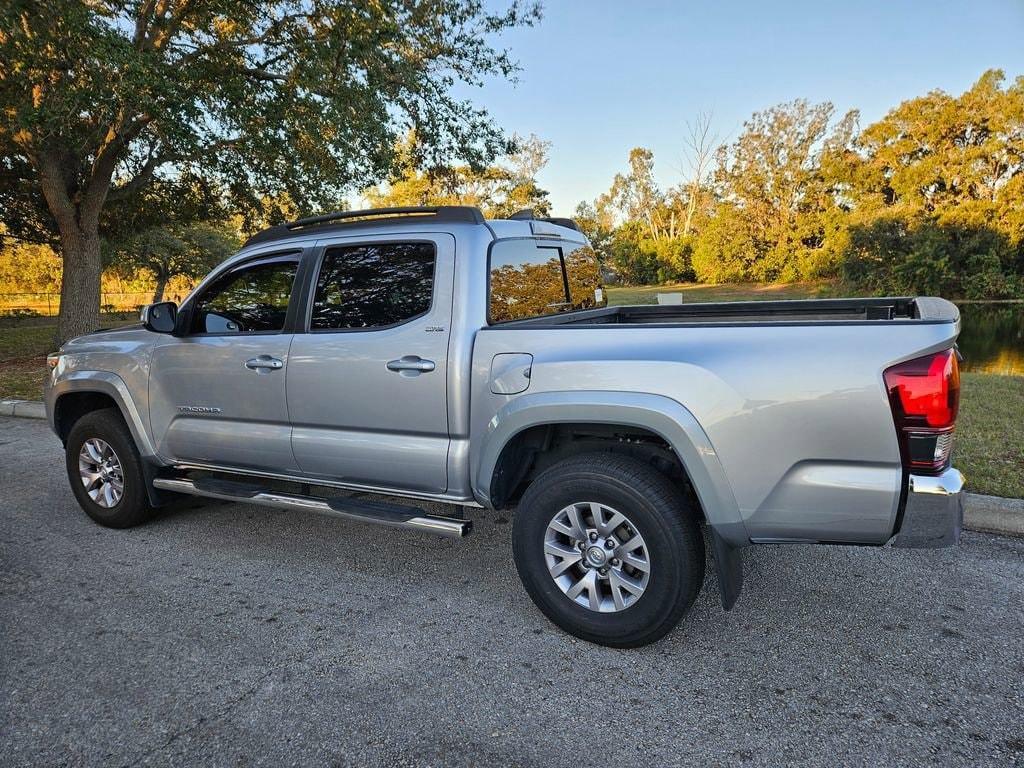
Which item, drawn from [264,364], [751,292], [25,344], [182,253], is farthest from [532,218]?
[182,253]

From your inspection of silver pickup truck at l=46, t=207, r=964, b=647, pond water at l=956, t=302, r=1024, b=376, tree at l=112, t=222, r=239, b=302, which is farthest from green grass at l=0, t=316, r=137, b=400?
pond water at l=956, t=302, r=1024, b=376

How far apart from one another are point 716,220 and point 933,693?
45352mm

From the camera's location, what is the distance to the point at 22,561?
12.8 ft

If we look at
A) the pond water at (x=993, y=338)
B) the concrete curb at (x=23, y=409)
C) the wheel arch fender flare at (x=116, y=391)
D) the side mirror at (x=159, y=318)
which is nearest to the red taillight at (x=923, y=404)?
the side mirror at (x=159, y=318)

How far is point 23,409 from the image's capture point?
8719 millimetres

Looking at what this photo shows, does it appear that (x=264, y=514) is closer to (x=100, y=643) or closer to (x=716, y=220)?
(x=100, y=643)

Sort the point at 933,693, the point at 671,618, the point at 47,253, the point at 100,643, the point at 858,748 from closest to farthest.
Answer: the point at 858,748 → the point at 933,693 → the point at 671,618 → the point at 100,643 → the point at 47,253

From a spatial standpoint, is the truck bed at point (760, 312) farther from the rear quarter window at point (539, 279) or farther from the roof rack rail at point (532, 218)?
the roof rack rail at point (532, 218)

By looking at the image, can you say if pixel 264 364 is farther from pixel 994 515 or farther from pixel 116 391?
pixel 994 515

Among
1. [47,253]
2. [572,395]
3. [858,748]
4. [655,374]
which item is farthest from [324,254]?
[47,253]

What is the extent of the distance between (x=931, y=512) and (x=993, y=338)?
73.1ft

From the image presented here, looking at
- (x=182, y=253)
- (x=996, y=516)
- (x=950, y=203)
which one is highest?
(x=950, y=203)

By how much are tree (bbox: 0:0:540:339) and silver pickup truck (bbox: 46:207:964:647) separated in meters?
6.31

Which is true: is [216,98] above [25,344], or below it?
above
